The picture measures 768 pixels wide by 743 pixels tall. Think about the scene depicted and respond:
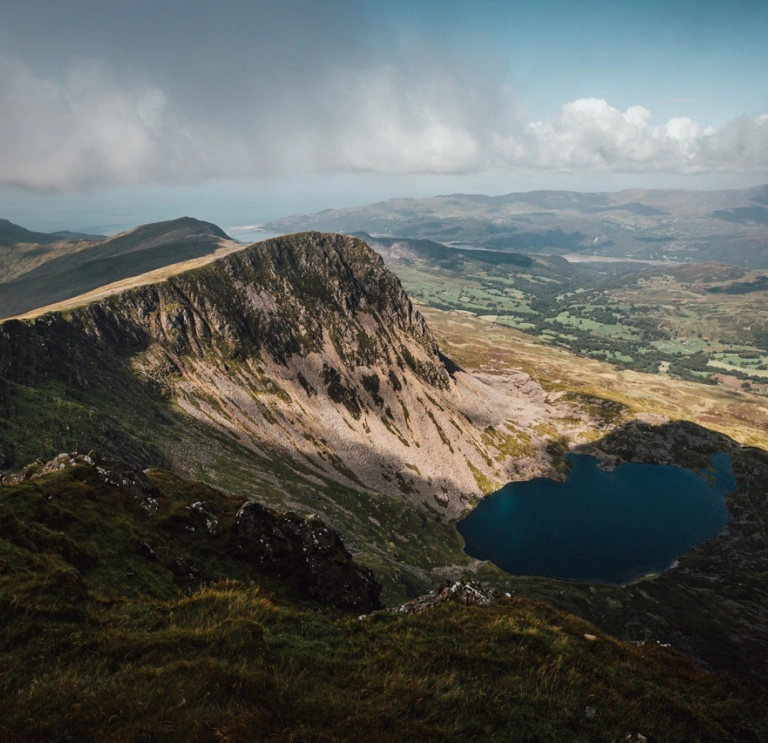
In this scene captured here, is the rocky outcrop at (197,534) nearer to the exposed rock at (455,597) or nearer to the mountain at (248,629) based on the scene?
the mountain at (248,629)

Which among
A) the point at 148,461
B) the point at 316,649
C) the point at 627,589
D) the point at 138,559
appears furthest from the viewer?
the point at 627,589

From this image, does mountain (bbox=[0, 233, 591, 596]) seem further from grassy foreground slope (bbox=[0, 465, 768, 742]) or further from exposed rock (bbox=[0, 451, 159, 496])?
grassy foreground slope (bbox=[0, 465, 768, 742])

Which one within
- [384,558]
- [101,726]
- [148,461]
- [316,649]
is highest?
[101,726]

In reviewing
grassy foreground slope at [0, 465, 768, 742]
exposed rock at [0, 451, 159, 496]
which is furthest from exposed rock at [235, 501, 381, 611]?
grassy foreground slope at [0, 465, 768, 742]

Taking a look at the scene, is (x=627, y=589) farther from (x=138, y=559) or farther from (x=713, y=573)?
(x=138, y=559)

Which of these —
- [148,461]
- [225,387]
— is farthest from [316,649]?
[225,387]

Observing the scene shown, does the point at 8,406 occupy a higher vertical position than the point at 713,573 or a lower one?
higher

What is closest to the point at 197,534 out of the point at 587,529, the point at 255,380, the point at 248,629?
the point at 248,629

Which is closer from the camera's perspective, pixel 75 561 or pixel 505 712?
pixel 505 712

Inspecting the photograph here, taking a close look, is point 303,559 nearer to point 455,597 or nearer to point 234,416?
point 455,597
